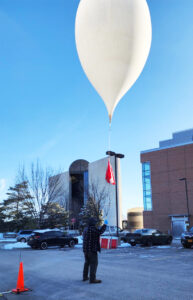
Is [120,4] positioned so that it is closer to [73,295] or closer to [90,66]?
[90,66]

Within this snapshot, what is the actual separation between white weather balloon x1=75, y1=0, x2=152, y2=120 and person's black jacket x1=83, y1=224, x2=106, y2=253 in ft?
12.9

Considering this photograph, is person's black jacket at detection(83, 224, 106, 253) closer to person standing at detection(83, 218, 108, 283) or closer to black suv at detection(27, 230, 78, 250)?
person standing at detection(83, 218, 108, 283)

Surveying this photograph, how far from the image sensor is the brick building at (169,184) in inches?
1767

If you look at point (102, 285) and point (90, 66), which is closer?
point (102, 285)

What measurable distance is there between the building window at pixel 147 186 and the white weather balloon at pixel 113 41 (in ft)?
138

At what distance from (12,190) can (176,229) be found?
28631 mm

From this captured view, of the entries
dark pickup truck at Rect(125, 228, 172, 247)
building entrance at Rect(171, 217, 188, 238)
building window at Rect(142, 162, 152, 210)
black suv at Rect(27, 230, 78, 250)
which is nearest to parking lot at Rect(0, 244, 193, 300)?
black suv at Rect(27, 230, 78, 250)

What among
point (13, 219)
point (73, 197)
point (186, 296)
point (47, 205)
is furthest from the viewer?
point (73, 197)

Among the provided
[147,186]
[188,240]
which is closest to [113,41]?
[188,240]

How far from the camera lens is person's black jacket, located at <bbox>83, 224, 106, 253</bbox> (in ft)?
24.6

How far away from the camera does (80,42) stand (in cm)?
858

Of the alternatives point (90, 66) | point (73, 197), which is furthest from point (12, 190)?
point (90, 66)

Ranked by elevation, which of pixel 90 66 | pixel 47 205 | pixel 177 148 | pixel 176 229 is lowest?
pixel 176 229

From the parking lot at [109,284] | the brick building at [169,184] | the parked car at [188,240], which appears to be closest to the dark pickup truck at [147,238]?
the parked car at [188,240]
